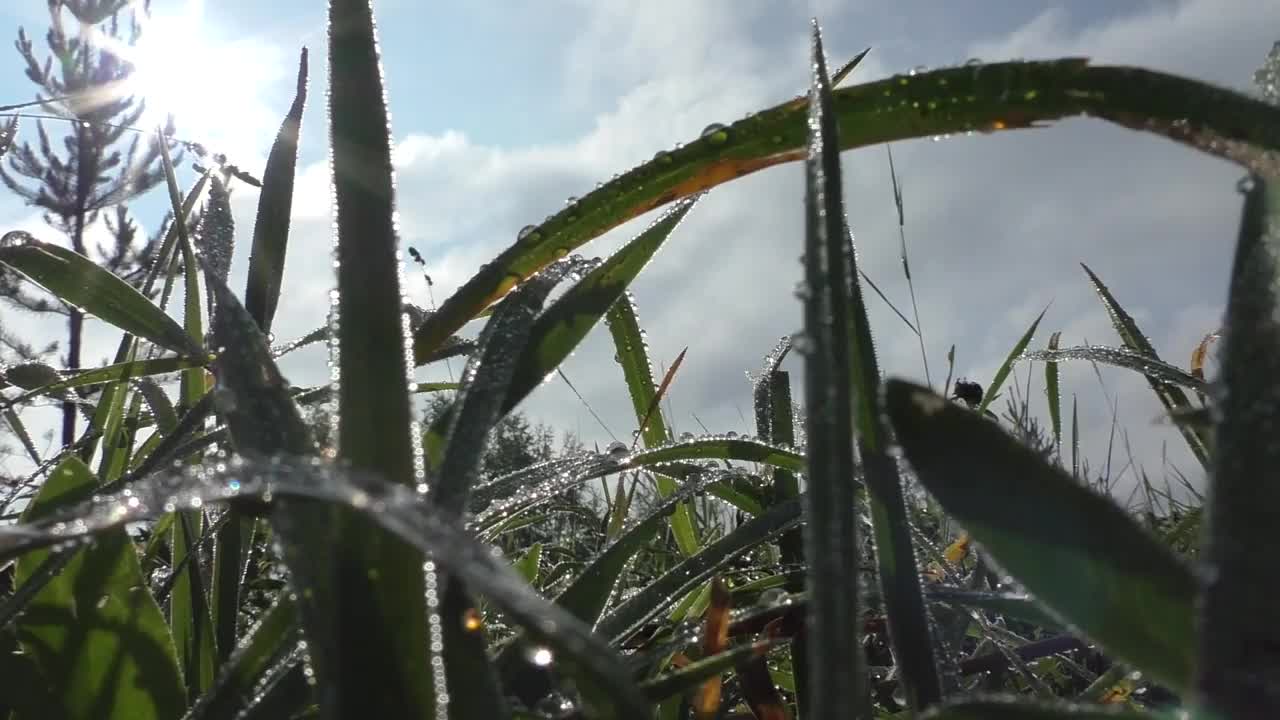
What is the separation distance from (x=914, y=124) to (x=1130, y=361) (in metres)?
0.83

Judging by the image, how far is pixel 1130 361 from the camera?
3.93 ft

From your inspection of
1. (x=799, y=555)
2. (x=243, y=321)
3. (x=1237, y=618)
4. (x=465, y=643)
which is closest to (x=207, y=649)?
(x=243, y=321)

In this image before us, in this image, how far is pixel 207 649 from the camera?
0.73 m

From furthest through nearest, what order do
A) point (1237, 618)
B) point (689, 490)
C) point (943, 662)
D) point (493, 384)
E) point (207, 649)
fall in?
point (689, 490), point (207, 649), point (943, 662), point (493, 384), point (1237, 618)

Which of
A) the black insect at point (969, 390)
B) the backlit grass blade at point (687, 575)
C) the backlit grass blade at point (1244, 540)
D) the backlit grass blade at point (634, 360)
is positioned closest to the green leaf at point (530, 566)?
the backlit grass blade at point (634, 360)

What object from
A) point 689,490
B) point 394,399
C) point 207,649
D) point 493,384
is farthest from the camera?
point 689,490

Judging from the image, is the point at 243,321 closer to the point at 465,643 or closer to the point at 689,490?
the point at 465,643

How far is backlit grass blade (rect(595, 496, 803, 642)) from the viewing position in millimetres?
673

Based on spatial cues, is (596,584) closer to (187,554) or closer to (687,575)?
(687,575)

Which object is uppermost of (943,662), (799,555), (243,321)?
(243,321)

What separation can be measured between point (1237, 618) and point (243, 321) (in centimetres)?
46

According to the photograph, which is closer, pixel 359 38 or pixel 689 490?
pixel 359 38

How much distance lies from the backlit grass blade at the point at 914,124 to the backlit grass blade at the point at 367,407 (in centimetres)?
21

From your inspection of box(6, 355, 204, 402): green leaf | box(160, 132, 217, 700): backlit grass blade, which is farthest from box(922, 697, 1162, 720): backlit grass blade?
box(6, 355, 204, 402): green leaf
